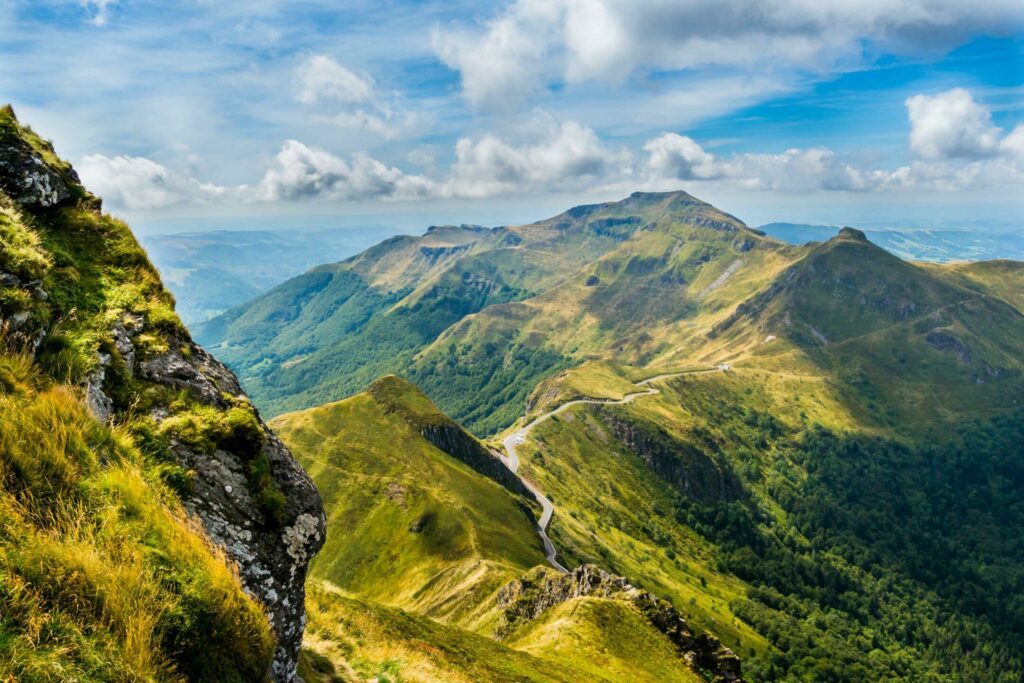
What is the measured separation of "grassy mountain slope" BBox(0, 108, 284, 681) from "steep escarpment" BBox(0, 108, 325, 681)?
44 mm

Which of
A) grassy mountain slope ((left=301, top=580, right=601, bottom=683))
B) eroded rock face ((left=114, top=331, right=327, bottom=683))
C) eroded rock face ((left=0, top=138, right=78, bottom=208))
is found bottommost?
grassy mountain slope ((left=301, top=580, right=601, bottom=683))

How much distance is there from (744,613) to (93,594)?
22301 cm

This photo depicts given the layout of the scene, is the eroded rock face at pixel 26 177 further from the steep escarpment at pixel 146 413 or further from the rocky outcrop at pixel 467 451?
the rocky outcrop at pixel 467 451

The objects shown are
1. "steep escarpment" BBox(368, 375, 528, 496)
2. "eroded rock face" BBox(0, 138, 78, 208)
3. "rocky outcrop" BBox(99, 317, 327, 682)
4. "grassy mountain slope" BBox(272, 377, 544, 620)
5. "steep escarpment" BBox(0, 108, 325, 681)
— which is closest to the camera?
"steep escarpment" BBox(0, 108, 325, 681)

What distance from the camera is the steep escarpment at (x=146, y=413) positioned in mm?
8719

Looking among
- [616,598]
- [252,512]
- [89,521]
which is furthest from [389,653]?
[616,598]

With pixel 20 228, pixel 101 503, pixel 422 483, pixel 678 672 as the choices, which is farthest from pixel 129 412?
pixel 422 483

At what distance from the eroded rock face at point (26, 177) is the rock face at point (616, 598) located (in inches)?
2779

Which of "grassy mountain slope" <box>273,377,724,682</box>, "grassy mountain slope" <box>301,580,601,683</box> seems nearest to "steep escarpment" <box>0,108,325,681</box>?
"grassy mountain slope" <box>301,580,601,683</box>

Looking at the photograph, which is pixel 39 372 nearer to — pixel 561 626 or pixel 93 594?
pixel 93 594

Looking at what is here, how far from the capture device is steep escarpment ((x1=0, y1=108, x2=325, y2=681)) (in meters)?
8.72

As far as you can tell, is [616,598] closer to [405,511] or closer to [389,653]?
[389,653]

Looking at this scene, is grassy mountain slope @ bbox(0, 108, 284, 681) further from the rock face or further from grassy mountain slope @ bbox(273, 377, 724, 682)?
the rock face

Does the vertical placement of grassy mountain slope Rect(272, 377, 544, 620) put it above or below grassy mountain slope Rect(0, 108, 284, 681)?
below
